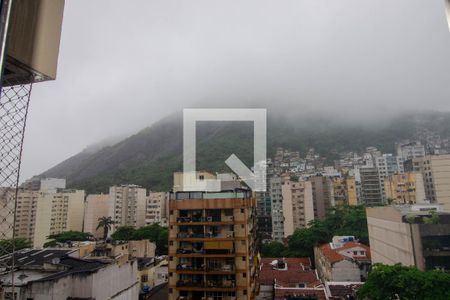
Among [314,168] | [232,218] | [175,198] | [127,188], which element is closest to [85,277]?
[175,198]

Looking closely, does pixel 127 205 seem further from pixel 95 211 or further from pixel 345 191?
pixel 345 191

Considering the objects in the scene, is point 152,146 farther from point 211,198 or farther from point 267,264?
point 211,198

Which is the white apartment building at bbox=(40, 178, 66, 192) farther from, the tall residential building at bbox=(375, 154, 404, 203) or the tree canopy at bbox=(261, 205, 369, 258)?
the tall residential building at bbox=(375, 154, 404, 203)

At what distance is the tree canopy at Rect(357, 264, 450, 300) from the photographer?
4.77 metres

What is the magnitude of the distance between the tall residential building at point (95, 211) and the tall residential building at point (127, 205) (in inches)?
12.9

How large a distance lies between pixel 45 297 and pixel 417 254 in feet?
19.1

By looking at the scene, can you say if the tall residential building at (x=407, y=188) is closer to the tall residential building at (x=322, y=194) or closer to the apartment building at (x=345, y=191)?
the apartment building at (x=345, y=191)

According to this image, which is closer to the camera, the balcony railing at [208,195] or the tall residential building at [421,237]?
the balcony railing at [208,195]

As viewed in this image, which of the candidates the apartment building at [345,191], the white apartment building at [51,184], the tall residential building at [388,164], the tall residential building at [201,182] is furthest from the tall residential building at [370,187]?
the white apartment building at [51,184]

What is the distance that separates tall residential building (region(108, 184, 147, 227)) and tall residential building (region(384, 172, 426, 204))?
476 inches

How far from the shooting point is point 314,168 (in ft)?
78.8

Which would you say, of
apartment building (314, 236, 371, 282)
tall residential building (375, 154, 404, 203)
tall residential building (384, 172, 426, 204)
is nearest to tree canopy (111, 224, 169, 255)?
apartment building (314, 236, 371, 282)

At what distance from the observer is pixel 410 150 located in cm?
2327

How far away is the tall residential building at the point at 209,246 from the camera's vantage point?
535 cm
